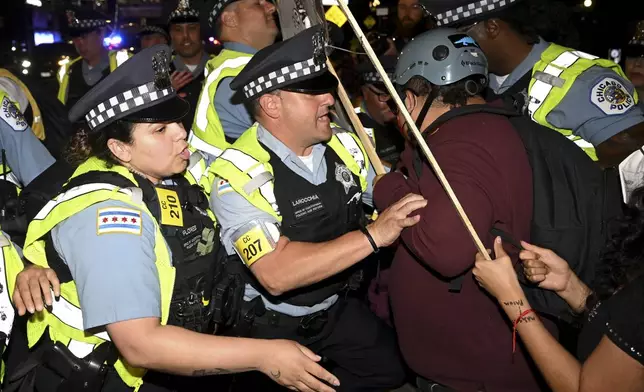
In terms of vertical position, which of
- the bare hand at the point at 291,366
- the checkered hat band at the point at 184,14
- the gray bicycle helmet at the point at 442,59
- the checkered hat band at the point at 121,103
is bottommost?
the bare hand at the point at 291,366

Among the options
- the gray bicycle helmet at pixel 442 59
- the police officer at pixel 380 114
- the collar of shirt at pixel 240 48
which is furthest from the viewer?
the police officer at pixel 380 114

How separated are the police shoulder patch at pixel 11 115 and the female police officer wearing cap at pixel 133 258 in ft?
5.19

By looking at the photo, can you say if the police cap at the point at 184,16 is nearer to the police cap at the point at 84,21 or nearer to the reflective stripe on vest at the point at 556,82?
the police cap at the point at 84,21

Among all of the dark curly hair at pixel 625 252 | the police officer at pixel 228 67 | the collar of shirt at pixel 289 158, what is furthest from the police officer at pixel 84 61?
the dark curly hair at pixel 625 252

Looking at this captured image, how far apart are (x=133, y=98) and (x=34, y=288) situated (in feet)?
2.96

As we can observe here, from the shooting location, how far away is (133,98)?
290cm

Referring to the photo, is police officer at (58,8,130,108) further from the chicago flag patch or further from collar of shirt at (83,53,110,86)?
the chicago flag patch

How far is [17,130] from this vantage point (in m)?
4.34

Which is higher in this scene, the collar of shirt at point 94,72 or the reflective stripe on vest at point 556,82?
the reflective stripe on vest at point 556,82

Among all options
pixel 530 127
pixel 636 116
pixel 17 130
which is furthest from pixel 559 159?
pixel 17 130

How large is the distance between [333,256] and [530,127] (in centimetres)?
105

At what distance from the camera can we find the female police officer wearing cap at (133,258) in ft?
8.36

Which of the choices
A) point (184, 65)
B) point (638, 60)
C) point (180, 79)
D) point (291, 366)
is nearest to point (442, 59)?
point (291, 366)

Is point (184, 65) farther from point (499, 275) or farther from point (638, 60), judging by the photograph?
point (499, 275)
